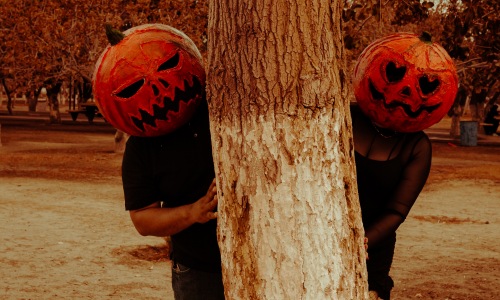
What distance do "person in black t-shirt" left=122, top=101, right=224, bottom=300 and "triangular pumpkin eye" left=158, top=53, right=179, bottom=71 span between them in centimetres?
19

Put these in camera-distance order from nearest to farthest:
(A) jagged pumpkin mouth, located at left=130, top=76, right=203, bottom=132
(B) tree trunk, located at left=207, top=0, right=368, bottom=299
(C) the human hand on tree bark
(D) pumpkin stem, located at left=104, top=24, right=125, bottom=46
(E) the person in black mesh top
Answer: (B) tree trunk, located at left=207, top=0, right=368, bottom=299 → (C) the human hand on tree bark → (A) jagged pumpkin mouth, located at left=130, top=76, right=203, bottom=132 → (D) pumpkin stem, located at left=104, top=24, right=125, bottom=46 → (E) the person in black mesh top

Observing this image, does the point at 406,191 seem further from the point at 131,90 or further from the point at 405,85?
the point at 131,90

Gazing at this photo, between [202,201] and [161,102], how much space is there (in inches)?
15.5

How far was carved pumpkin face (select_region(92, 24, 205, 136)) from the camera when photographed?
2824mm

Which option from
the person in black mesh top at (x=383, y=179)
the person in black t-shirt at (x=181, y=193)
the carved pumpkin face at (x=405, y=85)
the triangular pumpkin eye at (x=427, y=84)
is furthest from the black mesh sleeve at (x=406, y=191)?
the person in black t-shirt at (x=181, y=193)

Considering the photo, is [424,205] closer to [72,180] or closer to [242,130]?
[72,180]

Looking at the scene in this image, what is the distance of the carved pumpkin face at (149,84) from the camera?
282 centimetres

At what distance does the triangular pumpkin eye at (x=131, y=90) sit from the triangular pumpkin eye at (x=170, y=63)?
0.09 meters

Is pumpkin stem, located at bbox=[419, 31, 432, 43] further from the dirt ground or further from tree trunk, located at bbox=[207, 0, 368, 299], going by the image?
the dirt ground

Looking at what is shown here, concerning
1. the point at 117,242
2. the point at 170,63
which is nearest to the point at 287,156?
the point at 170,63

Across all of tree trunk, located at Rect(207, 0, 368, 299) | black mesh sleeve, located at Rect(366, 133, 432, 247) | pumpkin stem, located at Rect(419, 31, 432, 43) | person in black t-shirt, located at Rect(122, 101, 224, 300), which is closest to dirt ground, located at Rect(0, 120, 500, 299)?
person in black t-shirt, located at Rect(122, 101, 224, 300)

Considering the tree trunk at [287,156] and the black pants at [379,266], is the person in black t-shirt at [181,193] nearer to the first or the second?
the tree trunk at [287,156]

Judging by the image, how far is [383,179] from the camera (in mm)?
3105

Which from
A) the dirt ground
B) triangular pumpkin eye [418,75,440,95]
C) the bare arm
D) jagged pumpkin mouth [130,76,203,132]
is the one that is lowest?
the dirt ground
